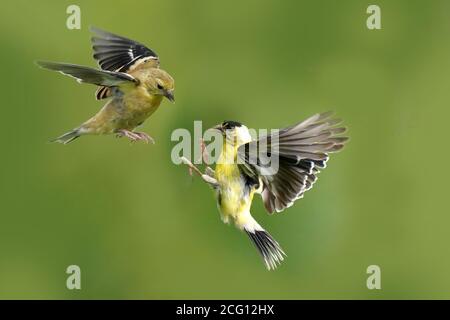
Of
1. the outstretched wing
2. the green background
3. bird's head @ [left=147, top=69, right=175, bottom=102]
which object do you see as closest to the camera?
the outstretched wing

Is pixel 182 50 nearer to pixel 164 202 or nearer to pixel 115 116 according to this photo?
pixel 164 202

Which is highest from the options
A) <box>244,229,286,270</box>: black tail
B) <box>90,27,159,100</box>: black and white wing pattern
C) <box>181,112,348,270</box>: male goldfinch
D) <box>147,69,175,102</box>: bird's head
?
<box>90,27,159,100</box>: black and white wing pattern

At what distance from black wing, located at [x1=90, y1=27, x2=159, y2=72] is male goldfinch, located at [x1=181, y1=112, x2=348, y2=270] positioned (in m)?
0.73

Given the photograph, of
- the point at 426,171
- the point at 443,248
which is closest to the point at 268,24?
the point at 426,171

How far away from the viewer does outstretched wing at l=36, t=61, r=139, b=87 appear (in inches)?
152

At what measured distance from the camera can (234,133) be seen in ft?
14.1

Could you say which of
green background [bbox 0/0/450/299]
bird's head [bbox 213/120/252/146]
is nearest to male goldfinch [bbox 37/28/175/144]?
bird's head [bbox 213/120/252/146]

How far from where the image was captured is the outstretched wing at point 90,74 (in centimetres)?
386

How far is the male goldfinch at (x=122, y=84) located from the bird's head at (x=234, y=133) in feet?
0.92

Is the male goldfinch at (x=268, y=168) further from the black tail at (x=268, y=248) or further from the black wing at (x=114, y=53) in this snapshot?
the black wing at (x=114, y=53)

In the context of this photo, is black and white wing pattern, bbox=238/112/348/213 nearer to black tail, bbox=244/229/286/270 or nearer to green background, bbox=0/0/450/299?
black tail, bbox=244/229/286/270

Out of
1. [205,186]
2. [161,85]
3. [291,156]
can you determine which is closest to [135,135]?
[161,85]

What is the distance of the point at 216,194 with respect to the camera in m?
4.38

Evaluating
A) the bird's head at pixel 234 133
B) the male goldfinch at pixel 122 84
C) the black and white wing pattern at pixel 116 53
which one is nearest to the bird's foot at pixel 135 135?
the male goldfinch at pixel 122 84
